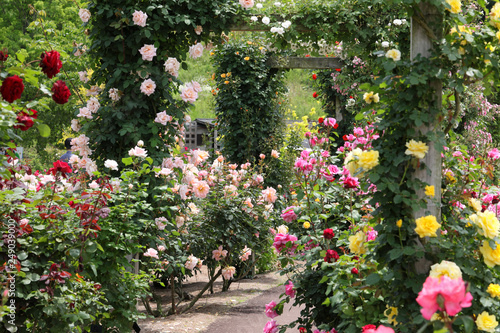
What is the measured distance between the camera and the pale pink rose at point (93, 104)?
3803mm

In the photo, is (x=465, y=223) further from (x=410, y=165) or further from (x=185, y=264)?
(x=185, y=264)

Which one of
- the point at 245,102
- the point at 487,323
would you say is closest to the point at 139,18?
the point at 487,323

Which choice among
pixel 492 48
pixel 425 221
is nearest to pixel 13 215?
pixel 425 221

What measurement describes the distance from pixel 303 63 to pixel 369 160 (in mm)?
5546

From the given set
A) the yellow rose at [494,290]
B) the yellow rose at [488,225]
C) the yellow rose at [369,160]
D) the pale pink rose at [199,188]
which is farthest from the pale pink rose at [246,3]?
the yellow rose at [494,290]

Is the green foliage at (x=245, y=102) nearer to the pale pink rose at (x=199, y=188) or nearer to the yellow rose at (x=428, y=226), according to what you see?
the pale pink rose at (x=199, y=188)

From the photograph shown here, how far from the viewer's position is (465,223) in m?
2.11

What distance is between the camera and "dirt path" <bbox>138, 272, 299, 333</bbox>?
13.0 feet

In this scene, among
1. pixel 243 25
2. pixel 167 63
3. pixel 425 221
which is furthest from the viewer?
pixel 243 25

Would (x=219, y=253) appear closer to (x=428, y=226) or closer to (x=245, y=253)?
(x=245, y=253)

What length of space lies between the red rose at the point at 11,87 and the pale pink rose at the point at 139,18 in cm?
215

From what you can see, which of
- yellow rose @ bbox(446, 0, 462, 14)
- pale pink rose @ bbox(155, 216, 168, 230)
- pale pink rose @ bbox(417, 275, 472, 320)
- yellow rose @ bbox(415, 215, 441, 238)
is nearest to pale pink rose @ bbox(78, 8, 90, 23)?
pale pink rose @ bbox(155, 216, 168, 230)

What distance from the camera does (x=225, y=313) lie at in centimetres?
445

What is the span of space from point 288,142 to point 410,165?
19.2 ft
